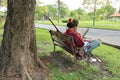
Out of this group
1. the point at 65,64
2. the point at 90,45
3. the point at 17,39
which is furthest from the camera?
the point at 90,45

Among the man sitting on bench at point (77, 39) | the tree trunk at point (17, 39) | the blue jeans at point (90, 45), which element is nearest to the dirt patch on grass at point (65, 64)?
the man sitting on bench at point (77, 39)

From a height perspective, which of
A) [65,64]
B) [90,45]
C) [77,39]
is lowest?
[65,64]

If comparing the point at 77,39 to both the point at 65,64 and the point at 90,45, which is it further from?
the point at 65,64

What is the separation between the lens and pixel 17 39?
5270mm

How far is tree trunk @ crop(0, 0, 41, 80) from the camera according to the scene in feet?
17.2

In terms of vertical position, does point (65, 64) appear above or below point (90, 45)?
below

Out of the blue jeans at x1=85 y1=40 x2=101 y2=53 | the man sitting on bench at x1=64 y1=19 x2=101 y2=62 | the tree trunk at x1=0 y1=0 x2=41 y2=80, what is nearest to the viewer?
the tree trunk at x1=0 y1=0 x2=41 y2=80

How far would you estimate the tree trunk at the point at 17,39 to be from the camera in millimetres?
5230

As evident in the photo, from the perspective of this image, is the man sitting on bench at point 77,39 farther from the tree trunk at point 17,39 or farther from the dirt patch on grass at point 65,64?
the tree trunk at point 17,39

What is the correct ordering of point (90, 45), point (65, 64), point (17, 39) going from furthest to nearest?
point (90, 45) < point (65, 64) < point (17, 39)

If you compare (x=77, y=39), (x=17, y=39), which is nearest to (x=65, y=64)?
(x=77, y=39)

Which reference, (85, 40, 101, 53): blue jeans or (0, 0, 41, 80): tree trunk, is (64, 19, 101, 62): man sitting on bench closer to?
(85, 40, 101, 53): blue jeans

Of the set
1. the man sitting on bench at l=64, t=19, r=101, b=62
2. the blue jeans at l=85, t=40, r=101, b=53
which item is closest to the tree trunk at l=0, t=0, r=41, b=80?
the man sitting on bench at l=64, t=19, r=101, b=62

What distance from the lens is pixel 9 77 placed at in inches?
203
